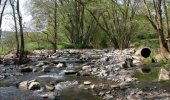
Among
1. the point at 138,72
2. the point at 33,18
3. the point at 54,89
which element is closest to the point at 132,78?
the point at 138,72

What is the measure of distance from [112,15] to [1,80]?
28.5m

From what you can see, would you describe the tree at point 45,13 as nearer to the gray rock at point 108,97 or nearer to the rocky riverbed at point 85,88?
the rocky riverbed at point 85,88

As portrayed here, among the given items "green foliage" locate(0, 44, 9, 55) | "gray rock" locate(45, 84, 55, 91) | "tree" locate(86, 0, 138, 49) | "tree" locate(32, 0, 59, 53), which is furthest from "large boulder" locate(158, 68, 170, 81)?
"tree" locate(32, 0, 59, 53)

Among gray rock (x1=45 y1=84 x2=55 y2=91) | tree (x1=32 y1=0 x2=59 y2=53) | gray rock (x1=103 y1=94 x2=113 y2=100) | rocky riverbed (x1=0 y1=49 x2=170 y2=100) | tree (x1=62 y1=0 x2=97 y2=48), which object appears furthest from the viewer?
tree (x1=62 y1=0 x2=97 y2=48)

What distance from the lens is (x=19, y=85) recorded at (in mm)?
15359

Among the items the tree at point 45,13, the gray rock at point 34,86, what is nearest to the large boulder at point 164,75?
the gray rock at point 34,86

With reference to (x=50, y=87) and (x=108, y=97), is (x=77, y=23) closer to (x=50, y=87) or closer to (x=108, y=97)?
(x=50, y=87)

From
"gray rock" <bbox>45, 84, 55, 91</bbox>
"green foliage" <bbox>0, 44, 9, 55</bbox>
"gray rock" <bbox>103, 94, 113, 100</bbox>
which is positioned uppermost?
"green foliage" <bbox>0, 44, 9, 55</bbox>

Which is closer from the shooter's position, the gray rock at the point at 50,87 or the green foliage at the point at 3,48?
the gray rock at the point at 50,87

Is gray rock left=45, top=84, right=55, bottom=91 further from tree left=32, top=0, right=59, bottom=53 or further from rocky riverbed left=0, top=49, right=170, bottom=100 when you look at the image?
tree left=32, top=0, right=59, bottom=53

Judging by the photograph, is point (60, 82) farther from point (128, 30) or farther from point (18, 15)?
point (128, 30)

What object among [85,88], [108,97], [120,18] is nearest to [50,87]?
[85,88]

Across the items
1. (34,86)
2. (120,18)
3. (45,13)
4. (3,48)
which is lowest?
(34,86)

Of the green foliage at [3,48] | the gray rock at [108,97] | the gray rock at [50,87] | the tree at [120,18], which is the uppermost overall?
the tree at [120,18]
